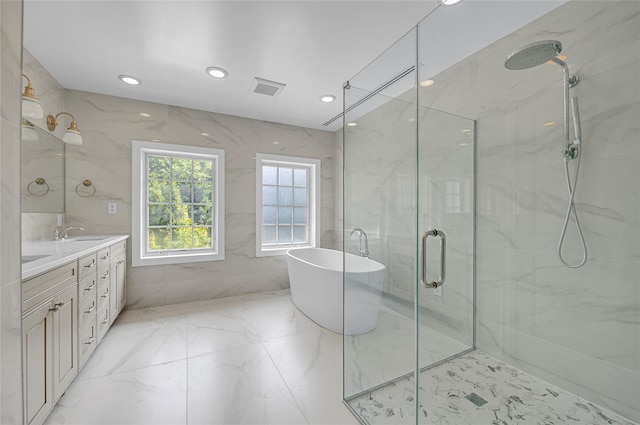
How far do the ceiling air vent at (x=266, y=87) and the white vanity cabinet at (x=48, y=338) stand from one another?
2057 millimetres

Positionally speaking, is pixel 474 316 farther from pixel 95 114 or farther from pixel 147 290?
pixel 95 114

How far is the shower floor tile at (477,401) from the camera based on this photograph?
1.43m

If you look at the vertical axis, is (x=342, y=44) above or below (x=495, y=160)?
above

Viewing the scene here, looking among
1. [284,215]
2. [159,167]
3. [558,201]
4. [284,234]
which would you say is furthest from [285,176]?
[558,201]

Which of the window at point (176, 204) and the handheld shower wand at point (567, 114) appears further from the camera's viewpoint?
the window at point (176, 204)

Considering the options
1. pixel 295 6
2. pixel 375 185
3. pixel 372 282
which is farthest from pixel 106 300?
pixel 295 6

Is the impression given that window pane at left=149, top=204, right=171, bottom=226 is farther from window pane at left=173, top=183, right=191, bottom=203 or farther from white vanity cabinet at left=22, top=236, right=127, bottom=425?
white vanity cabinet at left=22, top=236, right=127, bottom=425

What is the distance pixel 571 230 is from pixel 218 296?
346cm

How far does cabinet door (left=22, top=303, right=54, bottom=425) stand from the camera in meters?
1.20

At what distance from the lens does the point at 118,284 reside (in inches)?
105

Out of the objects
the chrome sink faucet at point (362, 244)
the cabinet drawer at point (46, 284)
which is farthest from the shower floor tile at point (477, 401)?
the cabinet drawer at point (46, 284)

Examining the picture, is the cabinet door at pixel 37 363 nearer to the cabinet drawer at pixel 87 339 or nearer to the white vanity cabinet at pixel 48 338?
the white vanity cabinet at pixel 48 338

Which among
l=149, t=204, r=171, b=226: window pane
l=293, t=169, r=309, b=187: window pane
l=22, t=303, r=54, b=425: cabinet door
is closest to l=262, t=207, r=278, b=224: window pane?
l=293, t=169, r=309, b=187: window pane

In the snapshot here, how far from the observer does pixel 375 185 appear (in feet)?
5.67
